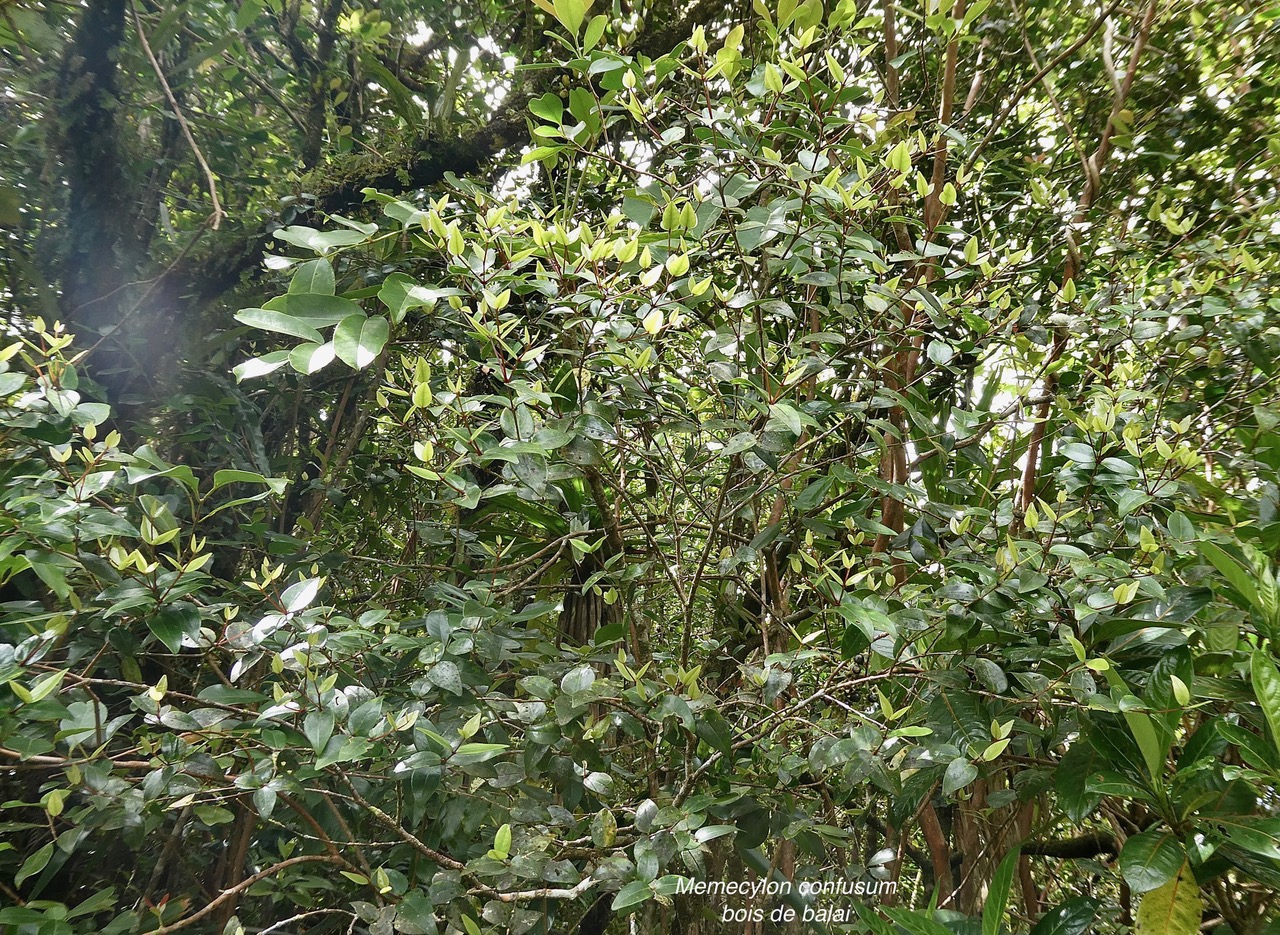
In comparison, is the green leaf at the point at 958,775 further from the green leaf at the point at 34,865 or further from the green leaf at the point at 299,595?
the green leaf at the point at 34,865

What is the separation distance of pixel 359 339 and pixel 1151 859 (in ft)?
2.98

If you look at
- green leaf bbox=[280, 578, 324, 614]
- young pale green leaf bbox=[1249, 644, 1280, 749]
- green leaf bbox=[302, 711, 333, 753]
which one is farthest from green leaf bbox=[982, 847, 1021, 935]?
green leaf bbox=[280, 578, 324, 614]

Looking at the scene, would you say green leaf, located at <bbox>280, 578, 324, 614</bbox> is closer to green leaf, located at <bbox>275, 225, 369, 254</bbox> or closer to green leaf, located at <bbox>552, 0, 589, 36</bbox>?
green leaf, located at <bbox>275, 225, 369, 254</bbox>

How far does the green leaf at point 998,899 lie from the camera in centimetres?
84

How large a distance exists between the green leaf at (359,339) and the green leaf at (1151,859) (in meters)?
0.85

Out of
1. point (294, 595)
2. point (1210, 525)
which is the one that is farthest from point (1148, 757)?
point (294, 595)

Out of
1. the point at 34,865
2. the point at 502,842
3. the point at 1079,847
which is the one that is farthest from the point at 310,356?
the point at 1079,847

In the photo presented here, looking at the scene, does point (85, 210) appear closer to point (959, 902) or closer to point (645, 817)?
point (645, 817)

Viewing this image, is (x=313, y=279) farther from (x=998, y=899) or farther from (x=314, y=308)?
(x=998, y=899)

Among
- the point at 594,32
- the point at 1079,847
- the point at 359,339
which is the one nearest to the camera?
the point at 359,339

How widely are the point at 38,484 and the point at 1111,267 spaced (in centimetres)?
173

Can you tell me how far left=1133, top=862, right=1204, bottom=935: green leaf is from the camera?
702mm

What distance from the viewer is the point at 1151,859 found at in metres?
0.72

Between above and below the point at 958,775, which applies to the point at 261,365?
above
